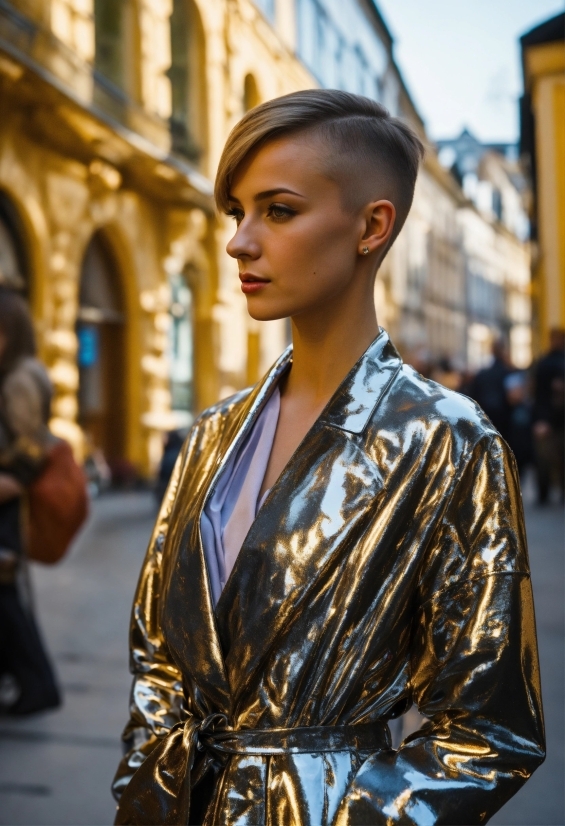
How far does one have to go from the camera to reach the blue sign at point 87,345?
1323cm

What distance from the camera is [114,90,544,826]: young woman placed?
1188mm

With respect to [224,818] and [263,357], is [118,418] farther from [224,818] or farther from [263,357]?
[224,818]

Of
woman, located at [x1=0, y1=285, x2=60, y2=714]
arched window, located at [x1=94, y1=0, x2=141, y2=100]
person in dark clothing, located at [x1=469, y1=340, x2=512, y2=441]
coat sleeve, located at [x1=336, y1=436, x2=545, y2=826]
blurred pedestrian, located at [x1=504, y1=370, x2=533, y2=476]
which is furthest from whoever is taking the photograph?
arched window, located at [x1=94, y1=0, x2=141, y2=100]

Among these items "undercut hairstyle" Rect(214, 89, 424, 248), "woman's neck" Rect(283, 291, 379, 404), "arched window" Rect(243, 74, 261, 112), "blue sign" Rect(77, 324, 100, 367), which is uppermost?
"arched window" Rect(243, 74, 261, 112)

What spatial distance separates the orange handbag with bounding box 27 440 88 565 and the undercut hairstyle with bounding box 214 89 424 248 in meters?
3.04

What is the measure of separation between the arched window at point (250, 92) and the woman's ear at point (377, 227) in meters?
8.55

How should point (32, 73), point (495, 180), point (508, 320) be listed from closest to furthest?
1. point (32, 73)
2. point (495, 180)
3. point (508, 320)

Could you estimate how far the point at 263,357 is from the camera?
1412cm

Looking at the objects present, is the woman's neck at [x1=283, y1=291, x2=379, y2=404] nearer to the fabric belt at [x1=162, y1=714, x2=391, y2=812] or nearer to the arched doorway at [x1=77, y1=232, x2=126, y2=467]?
the fabric belt at [x1=162, y1=714, x2=391, y2=812]

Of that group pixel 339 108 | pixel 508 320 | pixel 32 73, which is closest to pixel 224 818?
pixel 339 108

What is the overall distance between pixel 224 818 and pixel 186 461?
54 cm

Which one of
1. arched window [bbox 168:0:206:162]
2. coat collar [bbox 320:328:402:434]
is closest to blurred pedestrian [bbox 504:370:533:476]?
arched window [bbox 168:0:206:162]

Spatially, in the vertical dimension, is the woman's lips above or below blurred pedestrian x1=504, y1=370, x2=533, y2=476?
above

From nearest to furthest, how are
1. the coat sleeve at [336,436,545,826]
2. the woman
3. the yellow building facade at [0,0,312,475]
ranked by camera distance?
the coat sleeve at [336,436,545,826]
the woman
the yellow building facade at [0,0,312,475]
